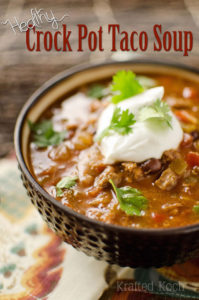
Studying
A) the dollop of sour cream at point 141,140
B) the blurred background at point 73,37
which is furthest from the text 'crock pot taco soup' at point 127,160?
the blurred background at point 73,37

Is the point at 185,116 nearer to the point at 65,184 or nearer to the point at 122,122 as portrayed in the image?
the point at 122,122

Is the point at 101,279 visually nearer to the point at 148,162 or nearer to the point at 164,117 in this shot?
the point at 148,162

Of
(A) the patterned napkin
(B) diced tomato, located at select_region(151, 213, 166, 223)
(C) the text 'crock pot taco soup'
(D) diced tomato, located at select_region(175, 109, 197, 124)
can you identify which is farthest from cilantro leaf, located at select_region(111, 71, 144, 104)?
(A) the patterned napkin

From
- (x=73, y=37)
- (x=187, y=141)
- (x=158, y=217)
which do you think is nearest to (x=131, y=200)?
(x=158, y=217)

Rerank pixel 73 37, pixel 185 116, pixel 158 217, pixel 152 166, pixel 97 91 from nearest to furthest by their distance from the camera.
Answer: pixel 158 217, pixel 152 166, pixel 185 116, pixel 97 91, pixel 73 37

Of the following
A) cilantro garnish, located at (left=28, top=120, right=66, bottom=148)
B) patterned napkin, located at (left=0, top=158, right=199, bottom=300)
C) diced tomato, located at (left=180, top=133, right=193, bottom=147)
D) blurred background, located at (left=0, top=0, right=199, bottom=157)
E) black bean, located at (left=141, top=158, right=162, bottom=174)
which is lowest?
patterned napkin, located at (left=0, top=158, right=199, bottom=300)

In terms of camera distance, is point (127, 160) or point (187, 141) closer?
point (127, 160)

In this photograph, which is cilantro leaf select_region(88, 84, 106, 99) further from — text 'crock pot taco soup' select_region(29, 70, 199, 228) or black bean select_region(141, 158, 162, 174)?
black bean select_region(141, 158, 162, 174)
